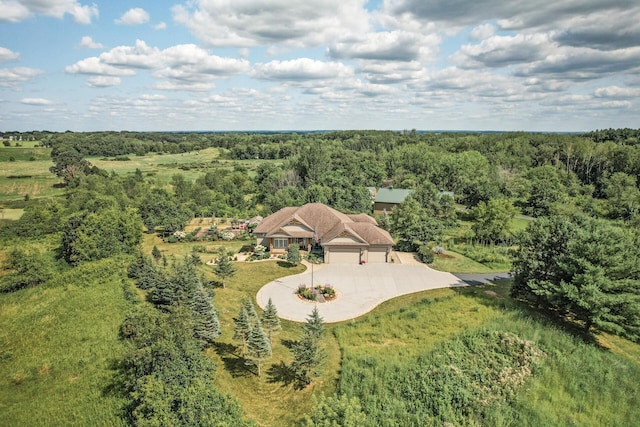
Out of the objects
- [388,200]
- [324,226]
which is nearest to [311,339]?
[324,226]

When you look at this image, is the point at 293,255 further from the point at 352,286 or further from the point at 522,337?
the point at 522,337

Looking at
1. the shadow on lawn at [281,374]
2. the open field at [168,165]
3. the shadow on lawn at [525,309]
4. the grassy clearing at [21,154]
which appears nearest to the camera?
the shadow on lawn at [281,374]

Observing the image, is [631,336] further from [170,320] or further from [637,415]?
[170,320]

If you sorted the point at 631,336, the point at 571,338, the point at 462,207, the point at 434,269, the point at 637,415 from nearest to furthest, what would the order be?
the point at 637,415 < the point at 631,336 < the point at 571,338 < the point at 434,269 < the point at 462,207

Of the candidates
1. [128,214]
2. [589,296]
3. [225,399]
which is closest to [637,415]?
[589,296]

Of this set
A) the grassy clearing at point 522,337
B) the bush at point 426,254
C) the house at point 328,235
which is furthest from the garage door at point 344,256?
the grassy clearing at point 522,337

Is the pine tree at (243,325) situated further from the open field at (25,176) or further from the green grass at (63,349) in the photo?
the open field at (25,176)
